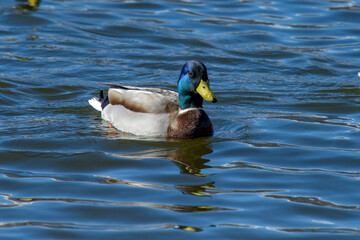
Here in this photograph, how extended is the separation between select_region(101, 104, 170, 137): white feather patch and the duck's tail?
0.42 m

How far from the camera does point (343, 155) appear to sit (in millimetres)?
9016

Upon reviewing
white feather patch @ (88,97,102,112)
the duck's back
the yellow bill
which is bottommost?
white feather patch @ (88,97,102,112)

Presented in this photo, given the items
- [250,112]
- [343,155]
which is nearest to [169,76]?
[250,112]

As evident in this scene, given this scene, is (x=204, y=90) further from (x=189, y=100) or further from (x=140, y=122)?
(x=140, y=122)

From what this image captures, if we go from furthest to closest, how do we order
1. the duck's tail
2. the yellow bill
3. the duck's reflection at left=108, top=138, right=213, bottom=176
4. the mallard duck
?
1. the duck's tail
2. the mallard duck
3. the yellow bill
4. the duck's reflection at left=108, top=138, right=213, bottom=176

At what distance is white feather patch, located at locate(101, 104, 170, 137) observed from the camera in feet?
32.2

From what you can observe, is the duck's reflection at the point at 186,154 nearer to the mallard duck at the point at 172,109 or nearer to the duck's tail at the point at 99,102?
the mallard duck at the point at 172,109

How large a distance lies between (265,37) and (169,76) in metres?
3.37

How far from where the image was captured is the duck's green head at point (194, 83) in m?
9.55

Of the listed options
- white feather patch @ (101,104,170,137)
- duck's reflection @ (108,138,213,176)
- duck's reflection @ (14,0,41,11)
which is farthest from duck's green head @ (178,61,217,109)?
duck's reflection @ (14,0,41,11)

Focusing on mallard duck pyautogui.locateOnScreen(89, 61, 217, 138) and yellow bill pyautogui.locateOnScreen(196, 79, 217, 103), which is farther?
mallard duck pyautogui.locateOnScreen(89, 61, 217, 138)

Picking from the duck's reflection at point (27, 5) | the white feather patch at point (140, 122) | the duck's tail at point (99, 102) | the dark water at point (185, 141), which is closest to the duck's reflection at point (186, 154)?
the dark water at point (185, 141)

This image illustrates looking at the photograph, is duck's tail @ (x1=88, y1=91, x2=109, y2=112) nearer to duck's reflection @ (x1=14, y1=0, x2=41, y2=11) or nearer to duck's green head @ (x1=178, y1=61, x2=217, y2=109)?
duck's green head @ (x1=178, y1=61, x2=217, y2=109)

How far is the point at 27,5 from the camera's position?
57.2 ft
